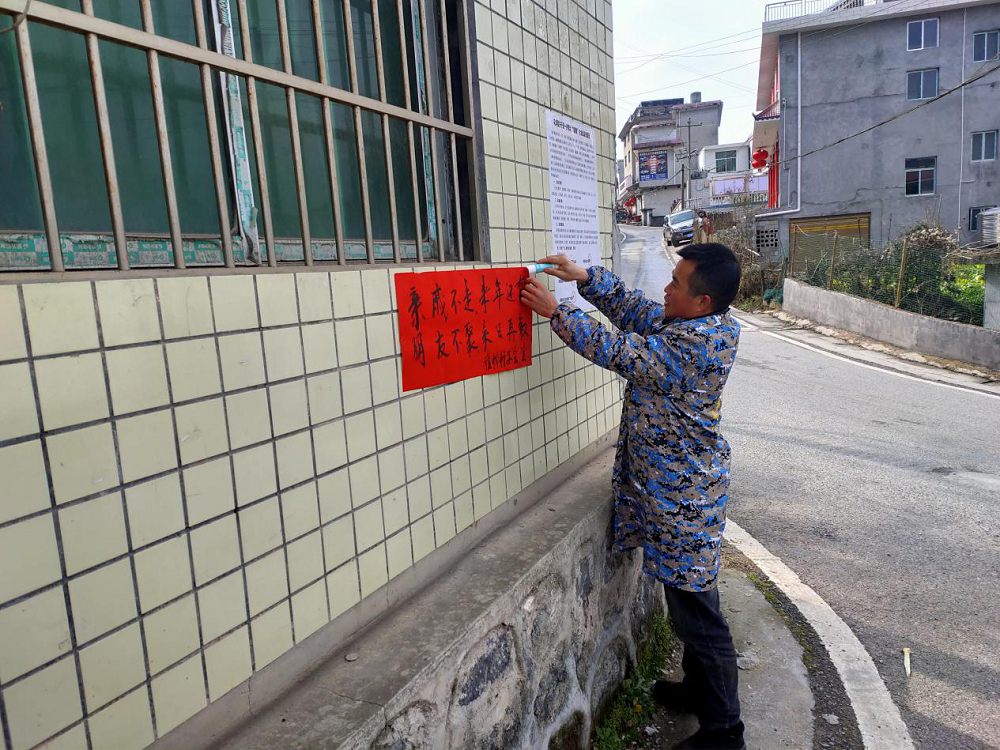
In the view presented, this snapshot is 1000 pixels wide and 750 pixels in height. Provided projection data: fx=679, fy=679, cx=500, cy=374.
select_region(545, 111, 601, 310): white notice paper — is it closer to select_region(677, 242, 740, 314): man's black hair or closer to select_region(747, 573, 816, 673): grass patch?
select_region(677, 242, 740, 314): man's black hair

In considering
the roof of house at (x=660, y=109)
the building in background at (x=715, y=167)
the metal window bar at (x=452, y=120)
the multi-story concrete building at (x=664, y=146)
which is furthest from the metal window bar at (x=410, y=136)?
the roof of house at (x=660, y=109)

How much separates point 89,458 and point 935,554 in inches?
195

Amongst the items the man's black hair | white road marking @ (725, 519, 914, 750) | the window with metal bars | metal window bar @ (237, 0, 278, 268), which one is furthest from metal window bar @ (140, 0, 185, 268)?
white road marking @ (725, 519, 914, 750)

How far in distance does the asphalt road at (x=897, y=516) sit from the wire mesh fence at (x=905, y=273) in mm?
3643

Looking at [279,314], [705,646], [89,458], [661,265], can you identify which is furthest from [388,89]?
[661,265]

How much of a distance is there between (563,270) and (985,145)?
29.1 metres

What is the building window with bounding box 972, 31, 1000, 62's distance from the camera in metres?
24.8

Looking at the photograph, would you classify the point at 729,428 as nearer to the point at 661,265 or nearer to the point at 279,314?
the point at 279,314

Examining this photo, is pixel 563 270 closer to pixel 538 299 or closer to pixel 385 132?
pixel 538 299

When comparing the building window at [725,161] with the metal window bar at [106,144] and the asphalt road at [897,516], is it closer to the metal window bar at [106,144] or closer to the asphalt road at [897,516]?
the asphalt road at [897,516]

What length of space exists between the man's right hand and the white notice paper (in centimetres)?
13

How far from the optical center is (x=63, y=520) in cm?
127

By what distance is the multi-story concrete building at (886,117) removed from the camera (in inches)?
971

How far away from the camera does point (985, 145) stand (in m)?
24.9
